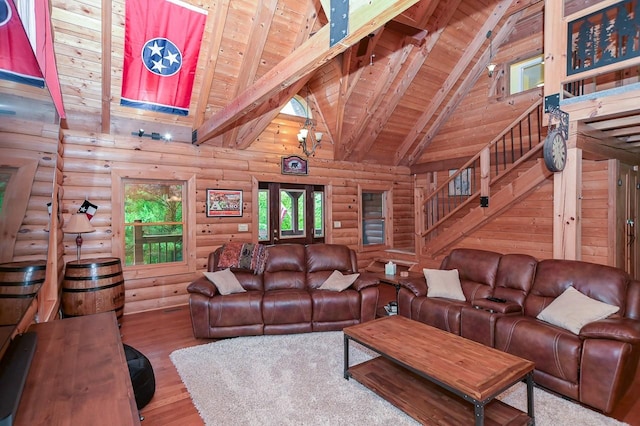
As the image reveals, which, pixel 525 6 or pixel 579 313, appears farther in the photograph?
pixel 525 6

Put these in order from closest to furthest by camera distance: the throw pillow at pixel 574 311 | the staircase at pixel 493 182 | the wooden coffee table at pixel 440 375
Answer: the wooden coffee table at pixel 440 375 < the throw pillow at pixel 574 311 < the staircase at pixel 493 182

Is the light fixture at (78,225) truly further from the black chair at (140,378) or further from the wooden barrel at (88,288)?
the black chair at (140,378)

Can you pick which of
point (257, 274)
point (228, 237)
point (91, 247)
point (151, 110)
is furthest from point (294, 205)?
point (91, 247)

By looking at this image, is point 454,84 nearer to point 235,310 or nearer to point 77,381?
point 235,310

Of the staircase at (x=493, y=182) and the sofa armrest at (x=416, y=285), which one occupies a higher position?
the staircase at (x=493, y=182)

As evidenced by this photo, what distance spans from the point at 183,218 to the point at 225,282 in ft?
5.97

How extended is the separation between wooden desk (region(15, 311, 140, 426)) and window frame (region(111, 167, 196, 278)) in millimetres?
3272

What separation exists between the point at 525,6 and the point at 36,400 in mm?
7709

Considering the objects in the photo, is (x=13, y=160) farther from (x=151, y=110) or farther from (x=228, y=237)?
(x=228, y=237)

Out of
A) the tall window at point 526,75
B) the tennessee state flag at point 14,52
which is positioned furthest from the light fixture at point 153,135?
the tall window at point 526,75

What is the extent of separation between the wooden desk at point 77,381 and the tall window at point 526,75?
7188mm

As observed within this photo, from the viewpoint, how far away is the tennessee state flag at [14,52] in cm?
121

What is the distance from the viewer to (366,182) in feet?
24.3

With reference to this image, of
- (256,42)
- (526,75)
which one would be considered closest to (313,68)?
(256,42)
